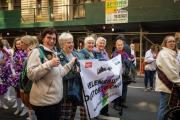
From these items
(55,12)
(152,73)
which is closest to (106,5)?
(55,12)

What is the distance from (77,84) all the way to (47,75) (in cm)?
153

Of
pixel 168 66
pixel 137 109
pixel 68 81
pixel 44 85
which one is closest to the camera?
pixel 44 85

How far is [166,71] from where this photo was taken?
275 inches

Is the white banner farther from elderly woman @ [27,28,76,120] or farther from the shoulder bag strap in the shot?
elderly woman @ [27,28,76,120]

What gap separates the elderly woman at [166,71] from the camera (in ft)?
22.8

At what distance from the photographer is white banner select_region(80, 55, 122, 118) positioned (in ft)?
23.0

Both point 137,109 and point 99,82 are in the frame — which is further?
point 137,109

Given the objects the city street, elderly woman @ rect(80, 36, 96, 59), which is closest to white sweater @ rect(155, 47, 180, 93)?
elderly woman @ rect(80, 36, 96, 59)

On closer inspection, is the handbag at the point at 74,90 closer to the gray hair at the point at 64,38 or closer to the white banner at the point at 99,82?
the white banner at the point at 99,82

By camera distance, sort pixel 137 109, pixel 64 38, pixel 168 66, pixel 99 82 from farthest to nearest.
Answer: pixel 137 109 < pixel 99 82 < pixel 168 66 < pixel 64 38

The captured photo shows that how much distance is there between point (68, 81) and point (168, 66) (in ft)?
5.69

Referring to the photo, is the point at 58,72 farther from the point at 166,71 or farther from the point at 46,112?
the point at 166,71

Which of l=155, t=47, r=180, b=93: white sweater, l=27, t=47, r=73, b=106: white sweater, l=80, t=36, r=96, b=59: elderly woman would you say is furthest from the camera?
l=80, t=36, r=96, b=59: elderly woman

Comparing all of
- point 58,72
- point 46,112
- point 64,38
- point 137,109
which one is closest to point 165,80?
point 64,38
